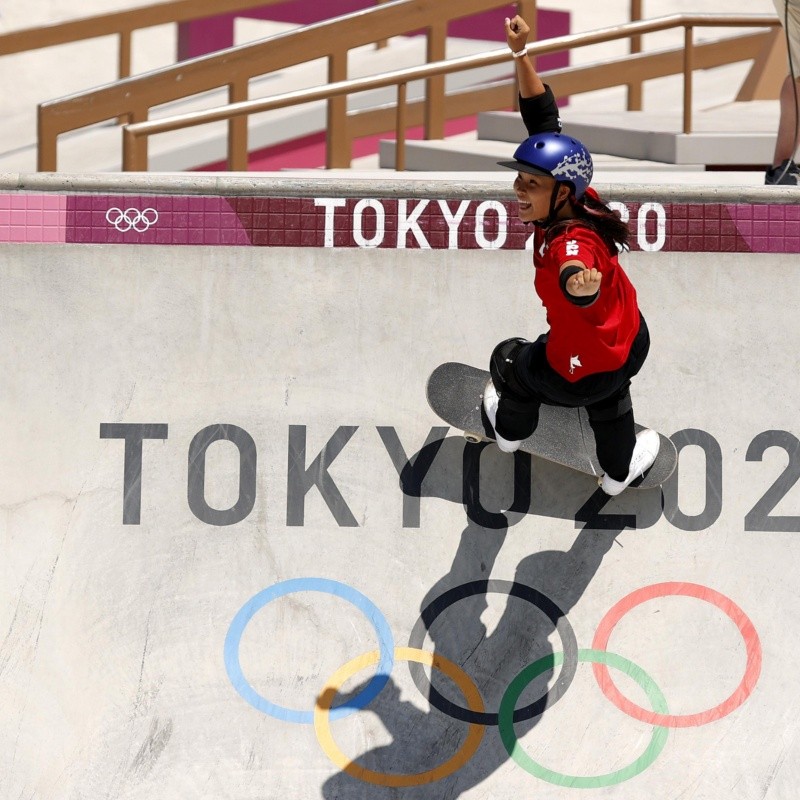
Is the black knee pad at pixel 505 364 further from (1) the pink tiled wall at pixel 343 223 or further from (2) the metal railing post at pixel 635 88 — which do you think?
(2) the metal railing post at pixel 635 88

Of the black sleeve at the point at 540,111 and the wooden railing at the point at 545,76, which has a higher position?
the wooden railing at the point at 545,76

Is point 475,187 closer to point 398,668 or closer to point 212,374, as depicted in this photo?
point 212,374

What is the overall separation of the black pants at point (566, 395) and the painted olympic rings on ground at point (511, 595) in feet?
2.17

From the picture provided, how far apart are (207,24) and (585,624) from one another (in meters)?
9.87

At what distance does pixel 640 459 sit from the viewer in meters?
4.84

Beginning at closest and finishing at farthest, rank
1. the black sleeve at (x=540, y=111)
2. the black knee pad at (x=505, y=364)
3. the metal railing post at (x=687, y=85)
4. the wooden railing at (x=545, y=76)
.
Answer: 1. the black sleeve at (x=540, y=111)
2. the black knee pad at (x=505, y=364)
3. the wooden railing at (x=545, y=76)
4. the metal railing post at (x=687, y=85)

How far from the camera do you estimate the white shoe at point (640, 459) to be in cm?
484

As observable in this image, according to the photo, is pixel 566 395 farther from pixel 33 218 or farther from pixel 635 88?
pixel 635 88

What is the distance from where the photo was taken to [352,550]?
16.9 feet

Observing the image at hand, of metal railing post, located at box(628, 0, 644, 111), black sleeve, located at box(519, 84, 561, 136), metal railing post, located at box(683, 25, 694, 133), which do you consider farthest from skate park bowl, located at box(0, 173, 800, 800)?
metal railing post, located at box(628, 0, 644, 111)

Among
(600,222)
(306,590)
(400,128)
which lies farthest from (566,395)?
(400,128)

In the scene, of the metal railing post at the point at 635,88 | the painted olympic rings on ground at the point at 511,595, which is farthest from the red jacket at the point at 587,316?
the metal railing post at the point at 635,88

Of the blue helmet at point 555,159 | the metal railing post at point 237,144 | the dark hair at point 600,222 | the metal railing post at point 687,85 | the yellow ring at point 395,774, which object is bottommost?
the yellow ring at point 395,774

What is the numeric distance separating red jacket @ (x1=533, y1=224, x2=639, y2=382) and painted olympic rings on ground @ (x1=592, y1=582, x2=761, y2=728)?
3.73ft
